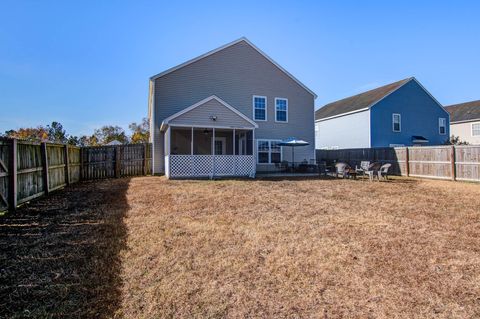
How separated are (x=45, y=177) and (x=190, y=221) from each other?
6299mm

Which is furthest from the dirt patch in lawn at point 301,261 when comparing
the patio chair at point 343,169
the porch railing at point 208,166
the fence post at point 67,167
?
the patio chair at point 343,169

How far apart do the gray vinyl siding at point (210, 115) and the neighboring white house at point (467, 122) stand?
97.4 feet

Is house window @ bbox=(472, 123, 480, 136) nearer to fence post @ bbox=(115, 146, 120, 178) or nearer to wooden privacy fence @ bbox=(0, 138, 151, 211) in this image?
wooden privacy fence @ bbox=(0, 138, 151, 211)

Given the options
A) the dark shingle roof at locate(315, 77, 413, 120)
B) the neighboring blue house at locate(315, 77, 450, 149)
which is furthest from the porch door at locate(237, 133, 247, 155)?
the dark shingle roof at locate(315, 77, 413, 120)

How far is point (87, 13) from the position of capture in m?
12.2

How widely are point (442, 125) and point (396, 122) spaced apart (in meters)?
5.93

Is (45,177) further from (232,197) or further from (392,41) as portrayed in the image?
(392,41)

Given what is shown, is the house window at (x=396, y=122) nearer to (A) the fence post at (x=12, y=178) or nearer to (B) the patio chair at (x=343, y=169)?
(B) the patio chair at (x=343, y=169)

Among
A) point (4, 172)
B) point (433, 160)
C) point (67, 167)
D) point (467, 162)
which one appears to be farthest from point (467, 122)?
point (4, 172)

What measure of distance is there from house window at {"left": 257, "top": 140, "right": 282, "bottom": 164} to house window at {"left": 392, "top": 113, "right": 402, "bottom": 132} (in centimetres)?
1272

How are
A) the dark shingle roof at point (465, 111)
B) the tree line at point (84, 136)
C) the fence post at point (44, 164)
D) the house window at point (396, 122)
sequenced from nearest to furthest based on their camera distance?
the fence post at point (44, 164) → the house window at point (396, 122) → the dark shingle roof at point (465, 111) → the tree line at point (84, 136)

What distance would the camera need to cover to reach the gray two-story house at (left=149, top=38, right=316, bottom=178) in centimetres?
1566

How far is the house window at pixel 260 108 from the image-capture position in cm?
1922

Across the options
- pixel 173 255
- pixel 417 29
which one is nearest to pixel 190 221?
pixel 173 255
